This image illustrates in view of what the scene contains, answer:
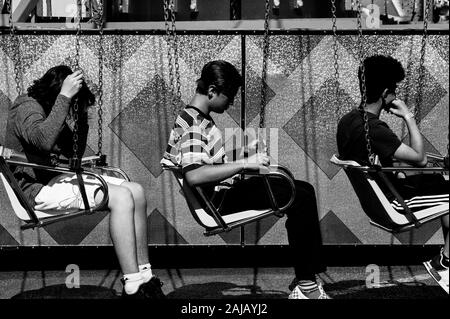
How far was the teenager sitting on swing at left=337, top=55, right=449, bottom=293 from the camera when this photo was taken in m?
4.66

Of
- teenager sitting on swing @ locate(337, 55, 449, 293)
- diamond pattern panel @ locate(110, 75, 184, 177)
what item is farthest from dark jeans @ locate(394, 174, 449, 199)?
diamond pattern panel @ locate(110, 75, 184, 177)

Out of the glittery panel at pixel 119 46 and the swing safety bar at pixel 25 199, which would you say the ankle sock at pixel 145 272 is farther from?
the glittery panel at pixel 119 46

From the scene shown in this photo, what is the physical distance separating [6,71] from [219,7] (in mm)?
1553

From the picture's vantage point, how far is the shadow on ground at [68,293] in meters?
5.36

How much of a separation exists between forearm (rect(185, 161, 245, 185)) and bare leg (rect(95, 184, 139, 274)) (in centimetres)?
40

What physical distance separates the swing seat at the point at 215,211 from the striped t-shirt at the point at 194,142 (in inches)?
3.6

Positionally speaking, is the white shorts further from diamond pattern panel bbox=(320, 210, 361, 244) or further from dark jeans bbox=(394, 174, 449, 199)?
diamond pattern panel bbox=(320, 210, 361, 244)

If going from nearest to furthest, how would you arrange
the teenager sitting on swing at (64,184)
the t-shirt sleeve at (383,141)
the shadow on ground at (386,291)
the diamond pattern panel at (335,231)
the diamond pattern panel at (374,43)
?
the teenager sitting on swing at (64,184)
the t-shirt sleeve at (383,141)
the shadow on ground at (386,291)
the diamond pattern panel at (374,43)
the diamond pattern panel at (335,231)

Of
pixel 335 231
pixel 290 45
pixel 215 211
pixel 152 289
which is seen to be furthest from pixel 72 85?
pixel 335 231

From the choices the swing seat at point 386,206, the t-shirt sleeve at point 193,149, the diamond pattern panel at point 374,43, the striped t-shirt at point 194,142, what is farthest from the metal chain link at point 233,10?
the swing seat at point 386,206

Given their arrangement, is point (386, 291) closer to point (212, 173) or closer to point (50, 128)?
point (212, 173)

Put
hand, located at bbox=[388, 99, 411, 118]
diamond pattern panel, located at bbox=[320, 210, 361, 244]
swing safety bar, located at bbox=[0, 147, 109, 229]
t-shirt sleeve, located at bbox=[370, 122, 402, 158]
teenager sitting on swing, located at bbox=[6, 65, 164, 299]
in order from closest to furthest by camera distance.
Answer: swing safety bar, located at bbox=[0, 147, 109, 229] → teenager sitting on swing, located at bbox=[6, 65, 164, 299] → t-shirt sleeve, located at bbox=[370, 122, 402, 158] → hand, located at bbox=[388, 99, 411, 118] → diamond pattern panel, located at bbox=[320, 210, 361, 244]

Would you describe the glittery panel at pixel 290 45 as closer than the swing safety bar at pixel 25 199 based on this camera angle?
No
